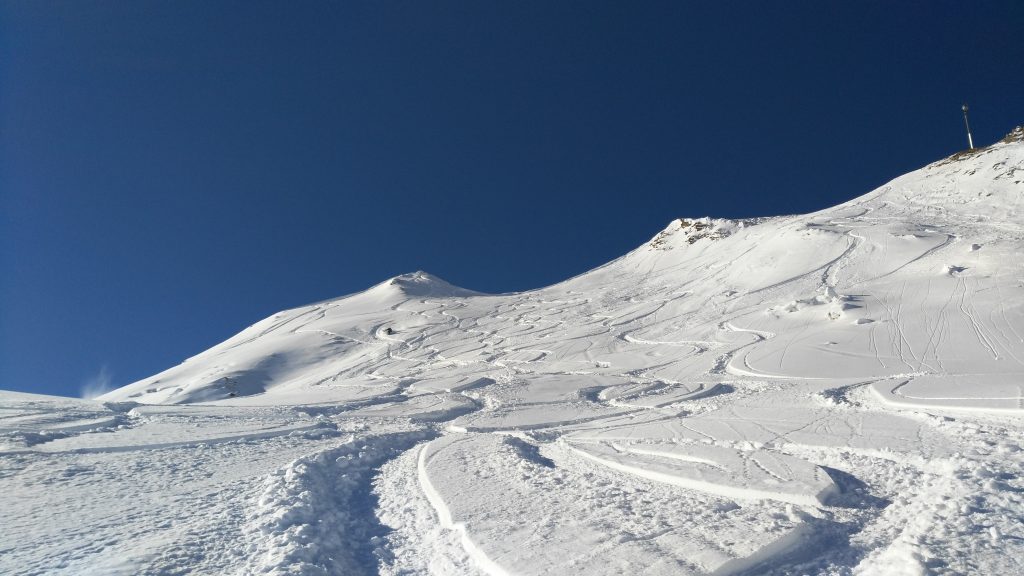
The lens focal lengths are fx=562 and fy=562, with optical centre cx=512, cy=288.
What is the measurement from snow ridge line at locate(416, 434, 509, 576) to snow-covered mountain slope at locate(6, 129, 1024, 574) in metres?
0.03

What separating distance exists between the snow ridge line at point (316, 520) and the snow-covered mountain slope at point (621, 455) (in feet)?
0.18

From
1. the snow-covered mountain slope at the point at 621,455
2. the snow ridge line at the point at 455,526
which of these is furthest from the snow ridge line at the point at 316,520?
the snow ridge line at the point at 455,526

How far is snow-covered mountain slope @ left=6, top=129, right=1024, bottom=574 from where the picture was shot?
20.6 ft

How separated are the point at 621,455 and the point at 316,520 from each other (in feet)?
18.7

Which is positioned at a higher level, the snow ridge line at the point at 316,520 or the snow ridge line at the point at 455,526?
the snow ridge line at the point at 316,520

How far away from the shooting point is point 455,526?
732 centimetres

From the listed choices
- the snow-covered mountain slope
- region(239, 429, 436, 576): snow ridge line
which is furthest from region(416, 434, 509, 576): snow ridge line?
region(239, 429, 436, 576): snow ridge line

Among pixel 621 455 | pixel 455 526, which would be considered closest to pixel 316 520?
pixel 455 526

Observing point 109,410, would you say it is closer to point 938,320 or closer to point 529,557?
point 529,557

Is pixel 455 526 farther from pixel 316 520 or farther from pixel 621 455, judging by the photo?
pixel 621 455

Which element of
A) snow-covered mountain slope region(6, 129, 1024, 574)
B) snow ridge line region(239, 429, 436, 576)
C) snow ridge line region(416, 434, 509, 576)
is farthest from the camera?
snow ridge line region(239, 429, 436, 576)

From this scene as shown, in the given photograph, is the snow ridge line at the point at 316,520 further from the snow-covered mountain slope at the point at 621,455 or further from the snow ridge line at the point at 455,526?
the snow ridge line at the point at 455,526

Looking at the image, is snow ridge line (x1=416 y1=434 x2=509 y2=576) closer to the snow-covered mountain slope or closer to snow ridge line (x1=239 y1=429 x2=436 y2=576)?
the snow-covered mountain slope

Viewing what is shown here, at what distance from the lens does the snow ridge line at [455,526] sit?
596cm
